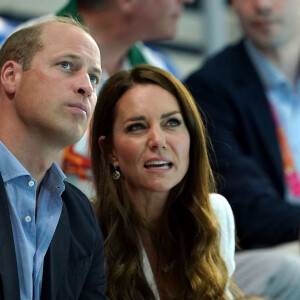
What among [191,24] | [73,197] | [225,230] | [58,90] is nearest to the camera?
[58,90]

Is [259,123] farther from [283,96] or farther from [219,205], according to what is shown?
[219,205]

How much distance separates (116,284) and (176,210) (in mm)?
207

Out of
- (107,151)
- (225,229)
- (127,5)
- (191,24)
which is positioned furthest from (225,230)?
(191,24)

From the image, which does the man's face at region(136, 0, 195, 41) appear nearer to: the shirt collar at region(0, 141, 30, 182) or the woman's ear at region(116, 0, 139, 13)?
the woman's ear at region(116, 0, 139, 13)

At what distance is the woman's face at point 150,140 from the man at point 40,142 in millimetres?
285

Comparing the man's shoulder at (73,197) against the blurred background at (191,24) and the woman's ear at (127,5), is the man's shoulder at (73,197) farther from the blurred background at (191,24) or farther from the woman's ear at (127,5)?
the blurred background at (191,24)

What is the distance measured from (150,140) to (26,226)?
1.30ft

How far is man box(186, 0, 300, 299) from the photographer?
2.00 m

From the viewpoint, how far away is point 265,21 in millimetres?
2383

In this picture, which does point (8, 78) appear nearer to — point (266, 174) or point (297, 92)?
point (266, 174)

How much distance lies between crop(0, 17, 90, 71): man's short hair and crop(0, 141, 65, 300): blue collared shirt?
0.13m

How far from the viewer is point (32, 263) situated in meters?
1.13

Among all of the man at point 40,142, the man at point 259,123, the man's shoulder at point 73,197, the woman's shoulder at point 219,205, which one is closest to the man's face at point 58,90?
the man at point 40,142

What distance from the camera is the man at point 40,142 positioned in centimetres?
Answer: 112
